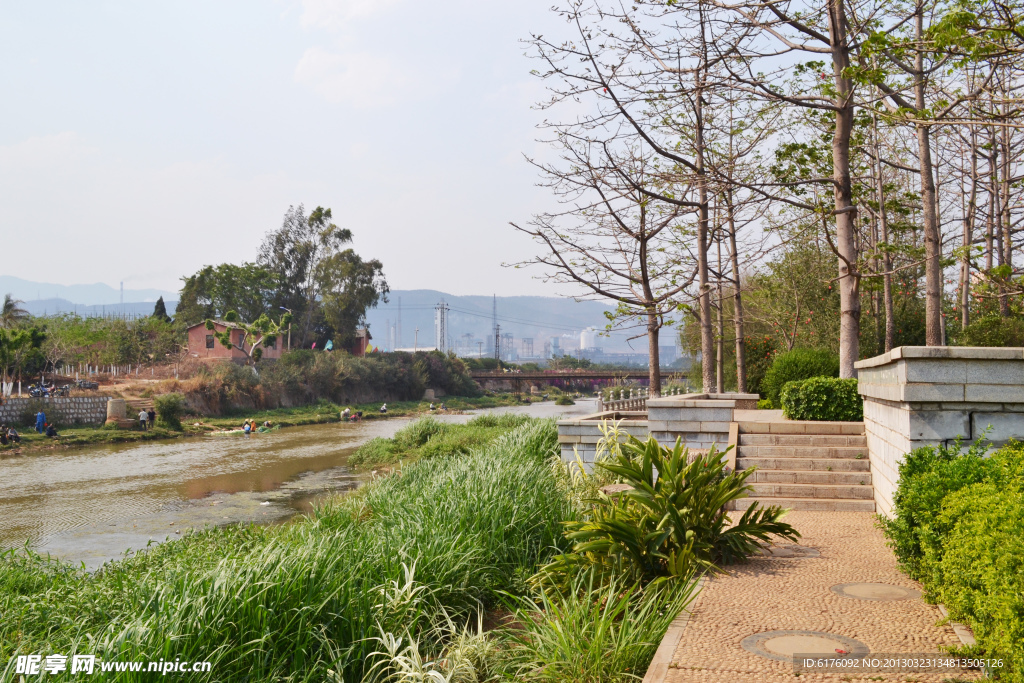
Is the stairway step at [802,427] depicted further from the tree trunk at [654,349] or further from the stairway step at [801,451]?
the tree trunk at [654,349]

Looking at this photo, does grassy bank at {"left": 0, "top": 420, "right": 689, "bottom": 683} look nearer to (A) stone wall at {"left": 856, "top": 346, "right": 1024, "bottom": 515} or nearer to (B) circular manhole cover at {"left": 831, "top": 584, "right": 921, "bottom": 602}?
(B) circular manhole cover at {"left": 831, "top": 584, "right": 921, "bottom": 602}

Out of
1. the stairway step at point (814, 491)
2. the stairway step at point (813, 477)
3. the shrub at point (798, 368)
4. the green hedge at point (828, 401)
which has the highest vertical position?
the shrub at point (798, 368)

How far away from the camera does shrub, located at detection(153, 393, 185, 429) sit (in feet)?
121

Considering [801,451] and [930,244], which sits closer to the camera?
[801,451]

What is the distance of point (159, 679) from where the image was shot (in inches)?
149

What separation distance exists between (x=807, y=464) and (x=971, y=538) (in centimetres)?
567

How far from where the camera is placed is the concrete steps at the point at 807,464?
28.6 feet

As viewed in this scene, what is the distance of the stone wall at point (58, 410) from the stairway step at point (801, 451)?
113ft

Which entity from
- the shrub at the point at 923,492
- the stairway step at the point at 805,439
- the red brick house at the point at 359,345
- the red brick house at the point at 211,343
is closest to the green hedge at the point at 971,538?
the shrub at the point at 923,492

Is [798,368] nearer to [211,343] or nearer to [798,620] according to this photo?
[798,620]

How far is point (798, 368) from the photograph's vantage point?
55.6 feet

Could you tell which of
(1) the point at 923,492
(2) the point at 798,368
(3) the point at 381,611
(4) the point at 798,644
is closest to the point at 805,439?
(1) the point at 923,492

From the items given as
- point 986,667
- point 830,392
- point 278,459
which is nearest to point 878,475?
point 830,392

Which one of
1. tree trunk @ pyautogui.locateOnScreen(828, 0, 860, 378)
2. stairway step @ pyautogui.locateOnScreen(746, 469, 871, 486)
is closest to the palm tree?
tree trunk @ pyautogui.locateOnScreen(828, 0, 860, 378)
